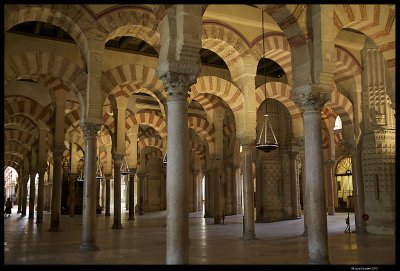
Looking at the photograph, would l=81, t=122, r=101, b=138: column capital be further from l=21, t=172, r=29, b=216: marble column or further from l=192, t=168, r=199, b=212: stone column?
l=21, t=172, r=29, b=216: marble column

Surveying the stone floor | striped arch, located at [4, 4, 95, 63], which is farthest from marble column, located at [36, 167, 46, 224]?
striped arch, located at [4, 4, 95, 63]

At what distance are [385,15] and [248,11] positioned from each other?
246cm

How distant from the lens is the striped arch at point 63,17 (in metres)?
5.77

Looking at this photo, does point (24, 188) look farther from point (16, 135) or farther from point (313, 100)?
point (313, 100)

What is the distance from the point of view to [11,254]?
5.38 meters

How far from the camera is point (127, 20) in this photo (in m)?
6.41

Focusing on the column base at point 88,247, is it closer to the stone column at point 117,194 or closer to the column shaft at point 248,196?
the column shaft at point 248,196

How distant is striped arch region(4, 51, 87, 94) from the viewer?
7273 mm

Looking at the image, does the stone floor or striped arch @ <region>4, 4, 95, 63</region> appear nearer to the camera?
the stone floor

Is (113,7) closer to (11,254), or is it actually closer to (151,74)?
(151,74)

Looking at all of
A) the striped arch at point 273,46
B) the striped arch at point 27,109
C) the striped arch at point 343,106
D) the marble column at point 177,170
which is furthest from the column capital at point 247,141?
the striped arch at point 27,109

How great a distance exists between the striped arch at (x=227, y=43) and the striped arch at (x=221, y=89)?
620 millimetres

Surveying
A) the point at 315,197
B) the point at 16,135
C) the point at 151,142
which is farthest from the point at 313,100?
the point at 16,135

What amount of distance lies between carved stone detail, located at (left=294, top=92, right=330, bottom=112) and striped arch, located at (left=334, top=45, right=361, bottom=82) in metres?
3.70
